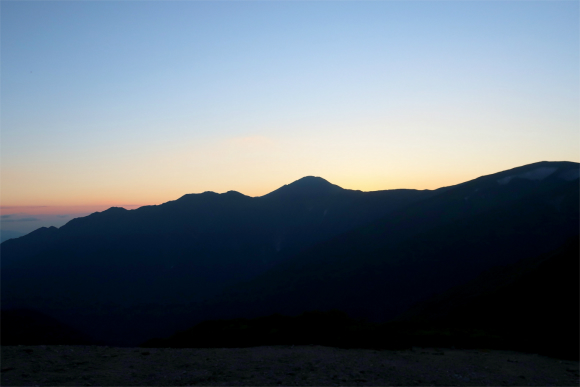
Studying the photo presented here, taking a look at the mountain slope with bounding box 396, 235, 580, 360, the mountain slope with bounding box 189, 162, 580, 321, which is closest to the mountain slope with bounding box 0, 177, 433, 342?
the mountain slope with bounding box 189, 162, 580, 321

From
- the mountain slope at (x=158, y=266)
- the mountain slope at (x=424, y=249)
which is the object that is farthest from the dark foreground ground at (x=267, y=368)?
the mountain slope at (x=158, y=266)

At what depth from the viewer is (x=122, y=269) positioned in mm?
183250

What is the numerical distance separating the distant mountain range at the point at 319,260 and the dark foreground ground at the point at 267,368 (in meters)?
82.3

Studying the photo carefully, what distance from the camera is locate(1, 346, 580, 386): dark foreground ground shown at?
1281cm

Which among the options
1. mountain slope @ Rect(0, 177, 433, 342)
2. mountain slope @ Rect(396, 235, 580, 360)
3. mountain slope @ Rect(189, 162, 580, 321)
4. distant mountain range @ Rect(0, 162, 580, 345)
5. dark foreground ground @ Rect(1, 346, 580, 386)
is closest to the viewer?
dark foreground ground @ Rect(1, 346, 580, 386)

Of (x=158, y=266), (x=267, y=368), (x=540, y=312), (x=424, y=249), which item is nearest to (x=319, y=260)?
(x=424, y=249)

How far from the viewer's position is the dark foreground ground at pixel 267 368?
12.8 m

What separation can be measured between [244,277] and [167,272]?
37.2 meters

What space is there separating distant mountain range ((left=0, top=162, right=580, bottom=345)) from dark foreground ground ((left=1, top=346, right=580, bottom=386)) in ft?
270

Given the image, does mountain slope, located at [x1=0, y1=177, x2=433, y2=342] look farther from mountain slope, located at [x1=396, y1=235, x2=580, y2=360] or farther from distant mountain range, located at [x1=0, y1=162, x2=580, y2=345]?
mountain slope, located at [x1=396, y1=235, x2=580, y2=360]

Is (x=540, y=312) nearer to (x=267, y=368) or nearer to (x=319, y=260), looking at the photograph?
(x=267, y=368)

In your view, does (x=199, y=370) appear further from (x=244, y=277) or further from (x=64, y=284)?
(x=64, y=284)

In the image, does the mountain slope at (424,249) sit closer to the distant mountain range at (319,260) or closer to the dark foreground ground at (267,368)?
the distant mountain range at (319,260)

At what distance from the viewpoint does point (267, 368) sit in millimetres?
15203
